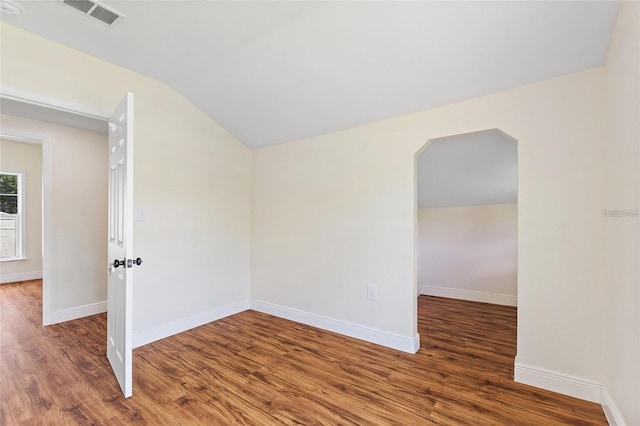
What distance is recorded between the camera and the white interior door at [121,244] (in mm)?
1800

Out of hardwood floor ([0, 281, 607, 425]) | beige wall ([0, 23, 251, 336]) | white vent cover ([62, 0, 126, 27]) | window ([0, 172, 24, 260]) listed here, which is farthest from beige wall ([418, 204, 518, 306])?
window ([0, 172, 24, 260])

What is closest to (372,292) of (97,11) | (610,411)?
(610,411)

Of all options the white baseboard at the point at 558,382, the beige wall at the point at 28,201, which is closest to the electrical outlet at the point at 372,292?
the white baseboard at the point at 558,382

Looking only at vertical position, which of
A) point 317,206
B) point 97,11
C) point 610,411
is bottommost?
point 610,411

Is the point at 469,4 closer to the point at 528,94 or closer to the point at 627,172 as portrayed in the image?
the point at 528,94

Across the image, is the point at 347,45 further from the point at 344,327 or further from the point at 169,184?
the point at 344,327

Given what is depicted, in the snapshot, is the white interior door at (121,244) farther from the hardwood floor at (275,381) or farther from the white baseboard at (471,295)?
the white baseboard at (471,295)

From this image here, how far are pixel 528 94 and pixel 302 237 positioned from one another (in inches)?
90.4

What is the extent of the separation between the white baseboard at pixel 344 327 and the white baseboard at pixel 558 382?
757 millimetres

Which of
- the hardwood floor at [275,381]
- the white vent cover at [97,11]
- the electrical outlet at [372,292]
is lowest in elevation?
the hardwood floor at [275,381]

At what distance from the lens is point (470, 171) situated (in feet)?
10.9

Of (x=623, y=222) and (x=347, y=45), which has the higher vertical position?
(x=347, y=45)

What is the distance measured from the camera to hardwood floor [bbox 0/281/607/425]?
1638 millimetres

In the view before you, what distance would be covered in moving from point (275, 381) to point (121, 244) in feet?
4.66
